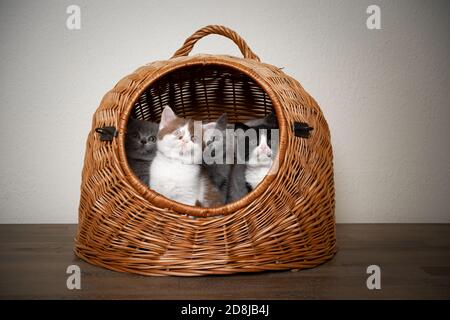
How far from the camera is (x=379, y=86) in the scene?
2.04m

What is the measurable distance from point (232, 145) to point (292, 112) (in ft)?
1.39

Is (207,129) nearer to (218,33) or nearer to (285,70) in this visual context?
(218,33)

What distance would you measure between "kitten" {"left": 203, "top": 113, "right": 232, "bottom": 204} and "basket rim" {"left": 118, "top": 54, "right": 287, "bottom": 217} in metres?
0.32

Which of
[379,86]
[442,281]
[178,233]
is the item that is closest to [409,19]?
[379,86]

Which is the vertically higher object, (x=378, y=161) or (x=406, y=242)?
(x=378, y=161)

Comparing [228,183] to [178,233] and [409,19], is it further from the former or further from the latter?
[409,19]

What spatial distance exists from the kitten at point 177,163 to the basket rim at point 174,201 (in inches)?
7.3

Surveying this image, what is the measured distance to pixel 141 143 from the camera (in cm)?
161

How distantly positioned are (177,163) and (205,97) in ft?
1.76

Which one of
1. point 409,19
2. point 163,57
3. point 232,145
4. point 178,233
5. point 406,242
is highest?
point 409,19

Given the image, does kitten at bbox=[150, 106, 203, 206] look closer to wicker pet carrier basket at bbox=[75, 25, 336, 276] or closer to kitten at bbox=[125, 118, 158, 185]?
kitten at bbox=[125, 118, 158, 185]

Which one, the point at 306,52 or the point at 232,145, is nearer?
the point at 232,145

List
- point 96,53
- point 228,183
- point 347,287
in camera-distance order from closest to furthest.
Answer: point 347,287 < point 228,183 < point 96,53

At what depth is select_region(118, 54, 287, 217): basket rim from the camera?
1.17 m
